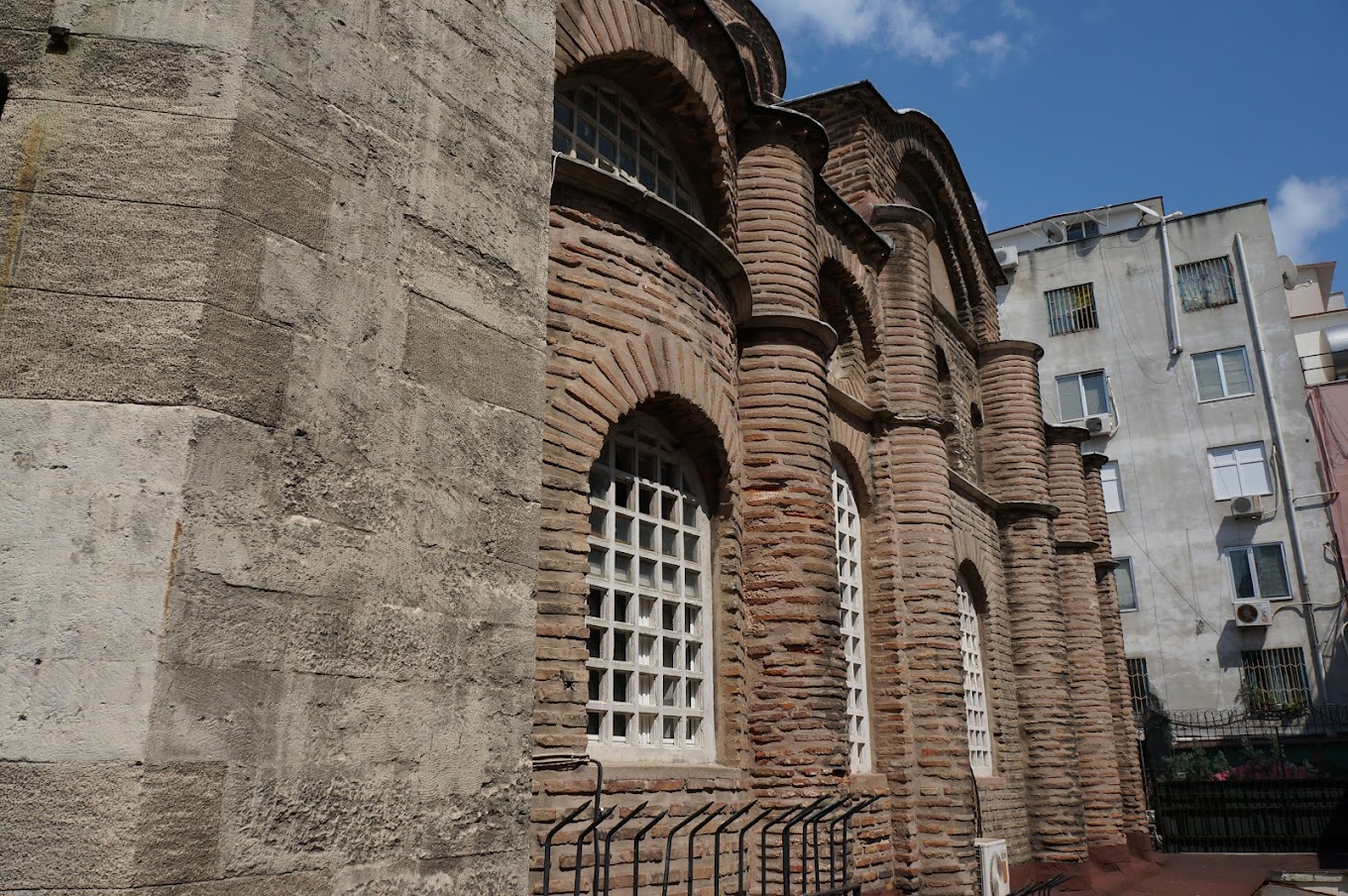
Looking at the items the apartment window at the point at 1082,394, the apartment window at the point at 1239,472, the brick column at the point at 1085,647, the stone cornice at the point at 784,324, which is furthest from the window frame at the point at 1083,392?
the stone cornice at the point at 784,324

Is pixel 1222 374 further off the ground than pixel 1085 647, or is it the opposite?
pixel 1222 374

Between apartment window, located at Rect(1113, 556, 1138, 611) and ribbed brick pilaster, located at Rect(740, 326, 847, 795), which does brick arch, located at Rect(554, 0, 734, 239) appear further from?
apartment window, located at Rect(1113, 556, 1138, 611)

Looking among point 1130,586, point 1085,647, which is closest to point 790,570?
point 1085,647

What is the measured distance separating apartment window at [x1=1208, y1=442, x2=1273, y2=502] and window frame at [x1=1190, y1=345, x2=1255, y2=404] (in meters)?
1.13

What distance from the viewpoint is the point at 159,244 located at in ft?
9.28

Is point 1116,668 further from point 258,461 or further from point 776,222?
point 258,461

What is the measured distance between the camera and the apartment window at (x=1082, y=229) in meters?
29.0

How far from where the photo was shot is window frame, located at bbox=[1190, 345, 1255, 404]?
78.9 feet

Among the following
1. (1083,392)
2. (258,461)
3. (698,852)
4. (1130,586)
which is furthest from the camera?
(1083,392)

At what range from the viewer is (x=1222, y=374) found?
2442cm

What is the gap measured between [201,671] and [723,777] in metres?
4.38

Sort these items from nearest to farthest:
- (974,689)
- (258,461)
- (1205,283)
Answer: (258,461)
(974,689)
(1205,283)

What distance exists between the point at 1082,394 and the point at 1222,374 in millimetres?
2947

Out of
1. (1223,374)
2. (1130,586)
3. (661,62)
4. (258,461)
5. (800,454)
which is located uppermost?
(1223,374)
